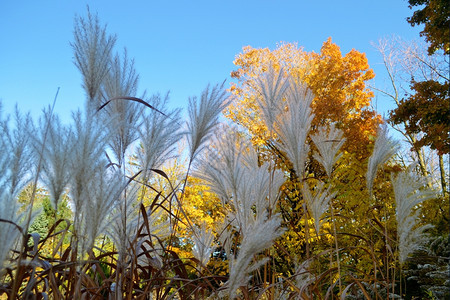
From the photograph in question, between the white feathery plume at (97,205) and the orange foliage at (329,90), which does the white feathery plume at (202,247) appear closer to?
the white feathery plume at (97,205)

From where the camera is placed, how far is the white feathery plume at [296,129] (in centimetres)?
162

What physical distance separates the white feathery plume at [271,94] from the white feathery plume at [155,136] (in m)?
0.43

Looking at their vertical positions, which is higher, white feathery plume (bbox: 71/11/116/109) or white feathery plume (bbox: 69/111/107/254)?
white feathery plume (bbox: 71/11/116/109)

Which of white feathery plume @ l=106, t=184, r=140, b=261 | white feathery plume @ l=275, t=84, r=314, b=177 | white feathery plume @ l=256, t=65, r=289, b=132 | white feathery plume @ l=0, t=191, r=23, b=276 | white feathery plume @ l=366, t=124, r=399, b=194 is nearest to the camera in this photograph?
white feathery plume @ l=0, t=191, r=23, b=276

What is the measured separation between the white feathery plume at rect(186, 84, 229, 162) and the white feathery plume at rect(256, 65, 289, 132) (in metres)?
0.22

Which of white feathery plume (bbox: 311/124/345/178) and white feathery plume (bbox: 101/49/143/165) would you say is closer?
white feathery plume (bbox: 101/49/143/165)

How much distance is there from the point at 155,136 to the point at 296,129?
61cm


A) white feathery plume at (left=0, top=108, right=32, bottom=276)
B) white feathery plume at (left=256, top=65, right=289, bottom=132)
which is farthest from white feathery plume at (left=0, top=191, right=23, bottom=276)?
white feathery plume at (left=256, top=65, right=289, bottom=132)

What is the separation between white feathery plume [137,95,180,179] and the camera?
5.05 feet

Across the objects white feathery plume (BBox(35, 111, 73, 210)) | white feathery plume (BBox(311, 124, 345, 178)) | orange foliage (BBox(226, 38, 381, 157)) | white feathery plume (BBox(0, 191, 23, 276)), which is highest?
orange foliage (BBox(226, 38, 381, 157))

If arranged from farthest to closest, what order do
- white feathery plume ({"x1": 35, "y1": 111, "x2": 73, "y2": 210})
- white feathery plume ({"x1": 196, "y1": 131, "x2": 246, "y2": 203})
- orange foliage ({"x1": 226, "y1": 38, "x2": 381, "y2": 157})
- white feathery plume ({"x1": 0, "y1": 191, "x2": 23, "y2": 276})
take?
1. orange foliage ({"x1": 226, "y1": 38, "x2": 381, "y2": 157})
2. white feathery plume ({"x1": 196, "y1": 131, "x2": 246, "y2": 203})
3. white feathery plume ({"x1": 35, "y1": 111, "x2": 73, "y2": 210})
4. white feathery plume ({"x1": 0, "y1": 191, "x2": 23, "y2": 276})

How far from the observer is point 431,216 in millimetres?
6527

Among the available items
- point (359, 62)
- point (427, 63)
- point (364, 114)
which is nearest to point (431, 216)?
point (364, 114)

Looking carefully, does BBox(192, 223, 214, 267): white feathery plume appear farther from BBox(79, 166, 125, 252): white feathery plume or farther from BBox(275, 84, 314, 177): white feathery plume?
BBox(79, 166, 125, 252): white feathery plume
